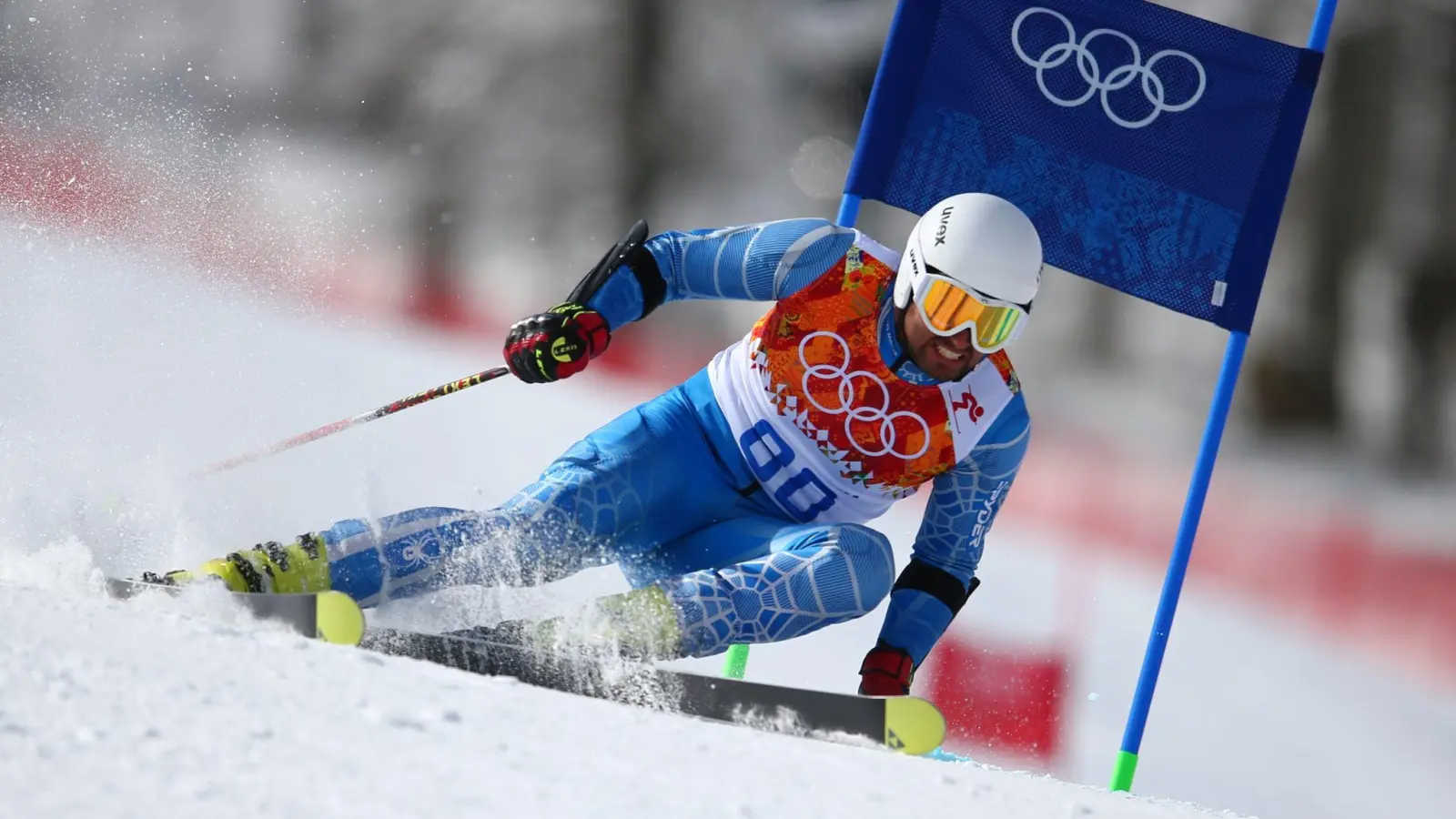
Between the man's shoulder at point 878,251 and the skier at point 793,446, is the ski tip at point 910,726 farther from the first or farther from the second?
the man's shoulder at point 878,251

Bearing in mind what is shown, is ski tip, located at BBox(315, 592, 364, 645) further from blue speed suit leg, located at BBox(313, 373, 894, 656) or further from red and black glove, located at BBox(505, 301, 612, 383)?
red and black glove, located at BBox(505, 301, 612, 383)

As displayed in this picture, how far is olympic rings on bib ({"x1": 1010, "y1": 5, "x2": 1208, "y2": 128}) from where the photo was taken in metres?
3.46

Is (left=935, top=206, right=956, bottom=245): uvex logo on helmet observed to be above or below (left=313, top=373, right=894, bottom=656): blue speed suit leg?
above

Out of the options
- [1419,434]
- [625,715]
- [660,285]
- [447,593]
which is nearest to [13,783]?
[625,715]

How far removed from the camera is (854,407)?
9.51 ft

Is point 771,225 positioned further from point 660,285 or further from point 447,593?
point 447,593

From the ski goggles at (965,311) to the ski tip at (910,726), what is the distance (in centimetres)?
81

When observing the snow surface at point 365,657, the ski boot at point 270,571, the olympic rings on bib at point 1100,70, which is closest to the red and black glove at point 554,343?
the snow surface at point 365,657

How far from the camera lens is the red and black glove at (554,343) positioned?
2.78 m

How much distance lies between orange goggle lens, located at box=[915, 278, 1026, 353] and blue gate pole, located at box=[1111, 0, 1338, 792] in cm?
80

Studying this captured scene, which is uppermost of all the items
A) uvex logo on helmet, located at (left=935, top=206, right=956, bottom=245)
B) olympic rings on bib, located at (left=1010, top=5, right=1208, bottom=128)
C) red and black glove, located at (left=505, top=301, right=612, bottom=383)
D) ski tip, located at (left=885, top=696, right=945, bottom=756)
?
olympic rings on bib, located at (left=1010, top=5, right=1208, bottom=128)

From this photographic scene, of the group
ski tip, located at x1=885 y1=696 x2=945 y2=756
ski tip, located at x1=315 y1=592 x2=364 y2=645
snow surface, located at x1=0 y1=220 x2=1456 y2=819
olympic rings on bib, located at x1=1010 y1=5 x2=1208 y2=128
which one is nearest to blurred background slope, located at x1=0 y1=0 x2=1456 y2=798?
snow surface, located at x1=0 y1=220 x2=1456 y2=819

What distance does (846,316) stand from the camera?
9.55 ft

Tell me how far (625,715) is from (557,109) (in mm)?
10595
